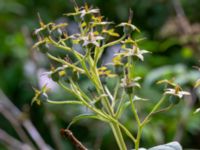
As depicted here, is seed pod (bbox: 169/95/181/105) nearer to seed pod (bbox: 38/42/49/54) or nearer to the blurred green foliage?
seed pod (bbox: 38/42/49/54)

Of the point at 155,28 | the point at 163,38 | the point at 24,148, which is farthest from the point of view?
the point at 155,28

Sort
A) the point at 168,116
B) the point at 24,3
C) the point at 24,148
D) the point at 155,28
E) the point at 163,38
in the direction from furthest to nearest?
the point at 24,3
the point at 155,28
the point at 163,38
the point at 168,116
the point at 24,148

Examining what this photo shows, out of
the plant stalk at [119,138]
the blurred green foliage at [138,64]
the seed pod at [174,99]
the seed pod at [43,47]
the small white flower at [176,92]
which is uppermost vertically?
the seed pod at [43,47]

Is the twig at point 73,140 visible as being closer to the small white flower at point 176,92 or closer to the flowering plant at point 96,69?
the flowering plant at point 96,69

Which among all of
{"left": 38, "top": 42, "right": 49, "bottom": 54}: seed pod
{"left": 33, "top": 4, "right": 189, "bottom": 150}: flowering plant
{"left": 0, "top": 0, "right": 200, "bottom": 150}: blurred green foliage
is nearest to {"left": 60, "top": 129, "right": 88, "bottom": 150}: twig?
{"left": 33, "top": 4, "right": 189, "bottom": 150}: flowering plant

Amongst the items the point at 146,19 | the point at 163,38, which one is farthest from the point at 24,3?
the point at 163,38

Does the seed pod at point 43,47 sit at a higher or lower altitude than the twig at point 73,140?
higher

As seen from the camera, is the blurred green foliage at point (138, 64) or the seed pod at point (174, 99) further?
the blurred green foliage at point (138, 64)

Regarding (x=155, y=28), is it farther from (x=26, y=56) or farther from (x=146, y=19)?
(x=26, y=56)

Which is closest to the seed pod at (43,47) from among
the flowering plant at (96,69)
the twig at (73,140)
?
the flowering plant at (96,69)
